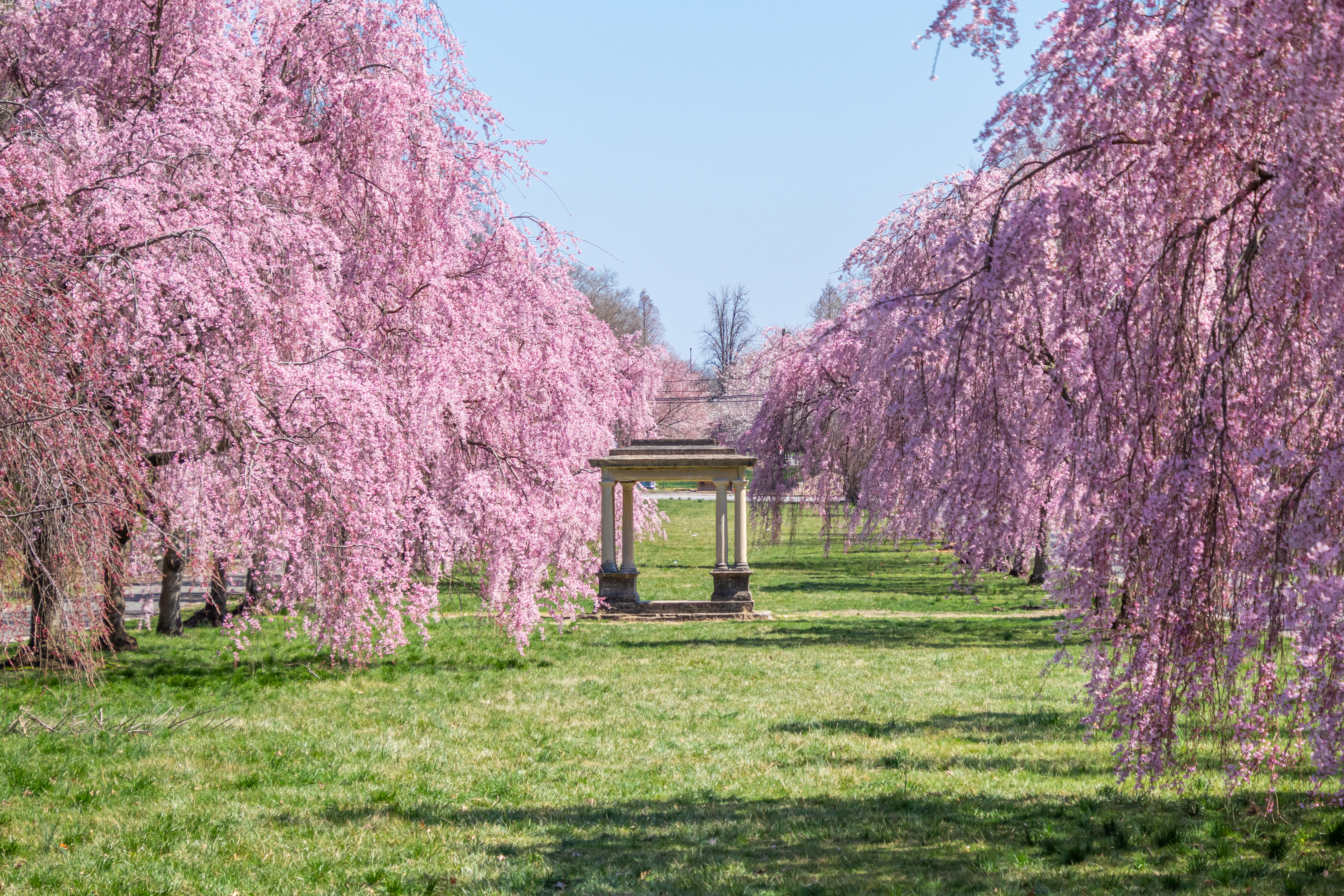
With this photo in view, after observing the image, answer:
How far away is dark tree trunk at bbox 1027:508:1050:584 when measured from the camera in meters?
14.9

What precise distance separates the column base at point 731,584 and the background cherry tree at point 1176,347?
1443cm

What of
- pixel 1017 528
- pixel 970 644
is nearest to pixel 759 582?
pixel 970 644

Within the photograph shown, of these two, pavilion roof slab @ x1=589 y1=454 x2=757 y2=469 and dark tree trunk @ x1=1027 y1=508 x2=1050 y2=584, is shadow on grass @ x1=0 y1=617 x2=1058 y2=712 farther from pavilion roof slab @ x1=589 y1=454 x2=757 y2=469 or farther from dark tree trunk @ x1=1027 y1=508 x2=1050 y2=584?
pavilion roof slab @ x1=589 y1=454 x2=757 y2=469

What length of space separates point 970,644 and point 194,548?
10.1 meters

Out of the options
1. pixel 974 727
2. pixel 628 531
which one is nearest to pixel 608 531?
pixel 628 531

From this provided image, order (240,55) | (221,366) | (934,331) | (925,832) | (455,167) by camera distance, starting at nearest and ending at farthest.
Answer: (934,331), (925,832), (221,366), (240,55), (455,167)

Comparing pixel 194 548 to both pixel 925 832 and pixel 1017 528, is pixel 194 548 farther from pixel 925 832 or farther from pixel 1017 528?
pixel 1017 528

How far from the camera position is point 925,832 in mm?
6309

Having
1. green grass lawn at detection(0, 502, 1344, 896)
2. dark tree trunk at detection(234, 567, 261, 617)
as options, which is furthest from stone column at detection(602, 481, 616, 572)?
dark tree trunk at detection(234, 567, 261, 617)

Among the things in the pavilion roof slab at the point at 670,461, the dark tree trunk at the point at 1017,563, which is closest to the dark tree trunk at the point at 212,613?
the pavilion roof slab at the point at 670,461

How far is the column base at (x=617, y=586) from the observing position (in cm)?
2036

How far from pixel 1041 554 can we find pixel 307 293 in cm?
1319

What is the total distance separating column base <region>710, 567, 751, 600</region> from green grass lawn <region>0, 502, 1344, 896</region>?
6.91 m

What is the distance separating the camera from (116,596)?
40.7 ft
